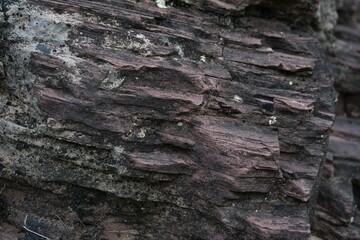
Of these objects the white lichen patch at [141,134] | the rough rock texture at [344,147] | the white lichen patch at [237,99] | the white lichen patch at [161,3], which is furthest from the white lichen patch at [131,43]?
the rough rock texture at [344,147]

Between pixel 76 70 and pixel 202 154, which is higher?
pixel 76 70

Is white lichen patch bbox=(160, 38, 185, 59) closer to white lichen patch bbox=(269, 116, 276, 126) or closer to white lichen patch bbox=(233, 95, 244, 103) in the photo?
white lichen patch bbox=(233, 95, 244, 103)

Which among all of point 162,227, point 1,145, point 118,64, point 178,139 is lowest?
point 162,227

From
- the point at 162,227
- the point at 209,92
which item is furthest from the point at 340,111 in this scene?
the point at 162,227

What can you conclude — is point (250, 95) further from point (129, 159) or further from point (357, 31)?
point (357, 31)

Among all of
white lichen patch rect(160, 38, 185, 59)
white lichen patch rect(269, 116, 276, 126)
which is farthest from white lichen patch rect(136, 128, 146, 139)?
white lichen patch rect(269, 116, 276, 126)

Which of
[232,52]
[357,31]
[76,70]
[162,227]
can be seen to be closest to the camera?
[76,70]
